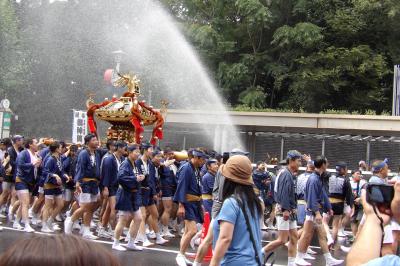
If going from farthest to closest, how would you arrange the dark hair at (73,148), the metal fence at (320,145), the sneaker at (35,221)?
1. the metal fence at (320,145)
2. the dark hair at (73,148)
3. the sneaker at (35,221)

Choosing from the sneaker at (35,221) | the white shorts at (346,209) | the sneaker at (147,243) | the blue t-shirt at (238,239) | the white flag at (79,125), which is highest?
the white flag at (79,125)

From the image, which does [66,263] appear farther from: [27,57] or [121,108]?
[27,57]

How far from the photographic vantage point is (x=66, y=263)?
167 cm

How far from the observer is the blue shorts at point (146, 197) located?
12531mm

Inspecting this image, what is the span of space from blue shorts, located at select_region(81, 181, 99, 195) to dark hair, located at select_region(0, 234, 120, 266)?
10600 mm

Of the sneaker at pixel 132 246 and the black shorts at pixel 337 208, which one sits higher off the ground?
the black shorts at pixel 337 208

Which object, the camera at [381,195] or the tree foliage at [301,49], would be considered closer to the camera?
the camera at [381,195]

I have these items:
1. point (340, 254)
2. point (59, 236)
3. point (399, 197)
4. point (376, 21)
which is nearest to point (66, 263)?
point (59, 236)

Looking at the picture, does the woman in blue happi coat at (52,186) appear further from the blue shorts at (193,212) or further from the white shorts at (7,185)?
the blue shorts at (193,212)

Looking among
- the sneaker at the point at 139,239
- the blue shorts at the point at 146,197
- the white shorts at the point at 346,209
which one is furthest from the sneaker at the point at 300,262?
the white shorts at the point at 346,209

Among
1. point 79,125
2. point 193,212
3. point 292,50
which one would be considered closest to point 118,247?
point 193,212

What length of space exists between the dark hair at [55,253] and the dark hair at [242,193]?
3496 millimetres

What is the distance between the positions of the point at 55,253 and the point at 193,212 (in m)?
8.84

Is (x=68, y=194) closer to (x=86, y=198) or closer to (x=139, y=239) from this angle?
(x=86, y=198)
